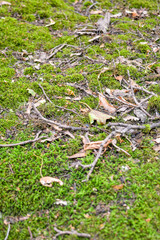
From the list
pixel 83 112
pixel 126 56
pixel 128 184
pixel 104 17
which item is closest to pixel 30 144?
pixel 83 112

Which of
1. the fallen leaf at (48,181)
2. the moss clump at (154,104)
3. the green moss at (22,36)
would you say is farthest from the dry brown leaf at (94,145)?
the green moss at (22,36)

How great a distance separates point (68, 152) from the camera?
2523 millimetres

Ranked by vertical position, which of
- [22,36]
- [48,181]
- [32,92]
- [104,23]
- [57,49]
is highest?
[104,23]

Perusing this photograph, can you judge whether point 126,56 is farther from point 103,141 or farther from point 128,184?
point 128,184

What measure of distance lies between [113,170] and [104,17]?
3687 mm

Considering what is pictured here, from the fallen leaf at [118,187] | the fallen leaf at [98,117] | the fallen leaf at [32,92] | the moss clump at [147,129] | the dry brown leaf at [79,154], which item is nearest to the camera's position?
the fallen leaf at [118,187]

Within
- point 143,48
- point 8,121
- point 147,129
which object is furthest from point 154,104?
point 8,121

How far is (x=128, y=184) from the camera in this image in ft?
7.34

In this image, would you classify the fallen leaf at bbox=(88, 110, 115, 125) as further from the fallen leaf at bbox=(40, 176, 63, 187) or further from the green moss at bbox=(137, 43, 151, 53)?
the green moss at bbox=(137, 43, 151, 53)

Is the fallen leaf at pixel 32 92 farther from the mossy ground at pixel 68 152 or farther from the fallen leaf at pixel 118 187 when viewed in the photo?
the fallen leaf at pixel 118 187

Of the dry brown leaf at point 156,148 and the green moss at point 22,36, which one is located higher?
the green moss at point 22,36

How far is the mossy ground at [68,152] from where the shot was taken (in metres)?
2.01

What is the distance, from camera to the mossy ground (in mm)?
2008

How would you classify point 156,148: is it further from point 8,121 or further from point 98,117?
point 8,121
